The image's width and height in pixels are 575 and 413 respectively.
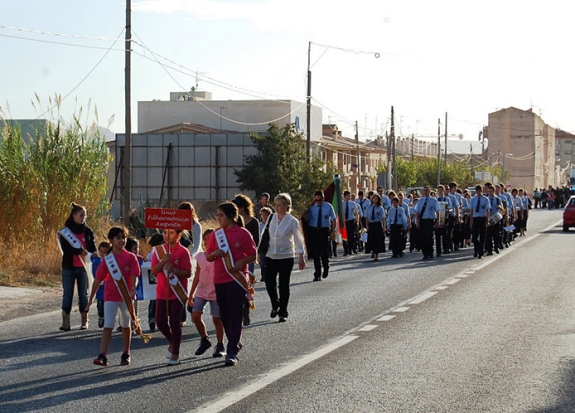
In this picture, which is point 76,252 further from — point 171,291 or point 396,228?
point 396,228

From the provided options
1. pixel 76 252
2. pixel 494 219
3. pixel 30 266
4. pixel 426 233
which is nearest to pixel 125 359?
pixel 76 252

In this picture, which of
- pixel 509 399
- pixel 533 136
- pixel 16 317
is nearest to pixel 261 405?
pixel 509 399

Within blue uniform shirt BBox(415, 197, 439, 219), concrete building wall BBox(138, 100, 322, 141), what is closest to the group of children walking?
blue uniform shirt BBox(415, 197, 439, 219)

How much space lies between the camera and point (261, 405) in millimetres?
7984

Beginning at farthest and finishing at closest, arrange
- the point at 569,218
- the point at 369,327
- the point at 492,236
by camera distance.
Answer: the point at 569,218
the point at 492,236
the point at 369,327

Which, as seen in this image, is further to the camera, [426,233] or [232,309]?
[426,233]

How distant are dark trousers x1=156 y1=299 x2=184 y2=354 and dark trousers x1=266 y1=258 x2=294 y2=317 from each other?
11.4ft

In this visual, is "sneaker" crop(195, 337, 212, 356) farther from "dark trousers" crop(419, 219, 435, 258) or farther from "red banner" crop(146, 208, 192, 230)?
"dark trousers" crop(419, 219, 435, 258)

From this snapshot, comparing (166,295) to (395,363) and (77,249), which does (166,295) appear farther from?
(77,249)

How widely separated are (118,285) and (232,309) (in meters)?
1.19

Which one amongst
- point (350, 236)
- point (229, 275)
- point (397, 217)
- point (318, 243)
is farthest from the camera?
point (350, 236)

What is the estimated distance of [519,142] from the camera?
502ft

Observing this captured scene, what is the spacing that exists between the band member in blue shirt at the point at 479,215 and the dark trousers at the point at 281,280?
1324 cm

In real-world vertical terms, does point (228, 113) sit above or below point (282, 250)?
above
